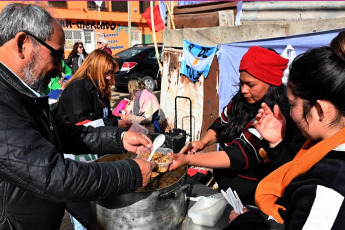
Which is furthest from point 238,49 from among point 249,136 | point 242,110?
point 249,136

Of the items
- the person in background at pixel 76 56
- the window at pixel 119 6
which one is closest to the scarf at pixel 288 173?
the person in background at pixel 76 56

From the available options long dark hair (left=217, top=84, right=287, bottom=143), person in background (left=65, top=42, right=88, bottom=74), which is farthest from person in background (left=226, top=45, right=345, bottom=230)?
person in background (left=65, top=42, right=88, bottom=74)

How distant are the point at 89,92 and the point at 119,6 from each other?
2043 cm

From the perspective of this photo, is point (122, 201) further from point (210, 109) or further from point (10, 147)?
point (210, 109)

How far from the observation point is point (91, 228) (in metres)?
1.62

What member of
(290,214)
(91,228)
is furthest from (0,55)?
(290,214)

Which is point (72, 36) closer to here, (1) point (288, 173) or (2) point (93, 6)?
(2) point (93, 6)

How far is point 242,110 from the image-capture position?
221cm

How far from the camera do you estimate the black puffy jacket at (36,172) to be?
1.14m

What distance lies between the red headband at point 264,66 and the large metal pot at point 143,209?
1.06 meters

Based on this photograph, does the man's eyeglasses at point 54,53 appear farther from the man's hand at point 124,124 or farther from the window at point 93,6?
the window at point 93,6

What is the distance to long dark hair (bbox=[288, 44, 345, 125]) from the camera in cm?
109

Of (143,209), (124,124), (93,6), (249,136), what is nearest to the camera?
(143,209)

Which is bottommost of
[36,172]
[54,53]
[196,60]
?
[36,172]
